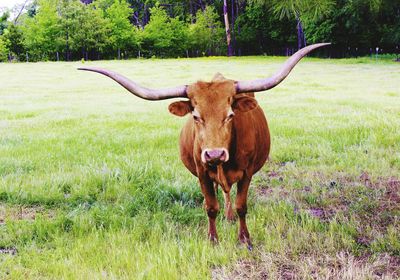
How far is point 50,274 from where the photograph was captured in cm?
342

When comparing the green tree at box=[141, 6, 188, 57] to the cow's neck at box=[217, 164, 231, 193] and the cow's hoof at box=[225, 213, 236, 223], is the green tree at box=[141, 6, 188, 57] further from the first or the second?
the cow's neck at box=[217, 164, 231, 193]

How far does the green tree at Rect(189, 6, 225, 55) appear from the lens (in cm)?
6675

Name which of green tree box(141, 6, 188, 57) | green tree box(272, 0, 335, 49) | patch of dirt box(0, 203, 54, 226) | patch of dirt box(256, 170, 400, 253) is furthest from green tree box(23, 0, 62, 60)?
patch of dirt box(256, 170, 400, 253)

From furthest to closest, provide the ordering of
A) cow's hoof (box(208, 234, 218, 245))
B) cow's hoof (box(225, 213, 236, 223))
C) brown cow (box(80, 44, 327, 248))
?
1. cow's hoof (box(225, 213, 236, 223))
2. cow's hoof (box(208, 234, 218, 245))
3. brown cow (box(80, 44, 327, 248))

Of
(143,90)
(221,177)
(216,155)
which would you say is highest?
(143,90)

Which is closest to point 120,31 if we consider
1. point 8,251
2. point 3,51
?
point 3,51

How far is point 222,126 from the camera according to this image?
3508 millimetres

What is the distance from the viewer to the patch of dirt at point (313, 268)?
3.25 metres

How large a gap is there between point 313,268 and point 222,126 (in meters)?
1.28

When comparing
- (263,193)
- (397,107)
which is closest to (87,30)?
(397,107)

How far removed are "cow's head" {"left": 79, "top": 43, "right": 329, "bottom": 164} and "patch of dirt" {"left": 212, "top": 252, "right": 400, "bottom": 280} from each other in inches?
33.5

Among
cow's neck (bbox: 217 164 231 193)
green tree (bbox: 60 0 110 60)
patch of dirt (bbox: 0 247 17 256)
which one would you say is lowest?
patch of dirt (bbox: 0 247 17 256)

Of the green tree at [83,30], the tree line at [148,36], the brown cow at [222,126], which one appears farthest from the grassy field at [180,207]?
the green tree at [83,30]

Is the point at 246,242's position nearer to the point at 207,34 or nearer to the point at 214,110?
the point at 214,110
